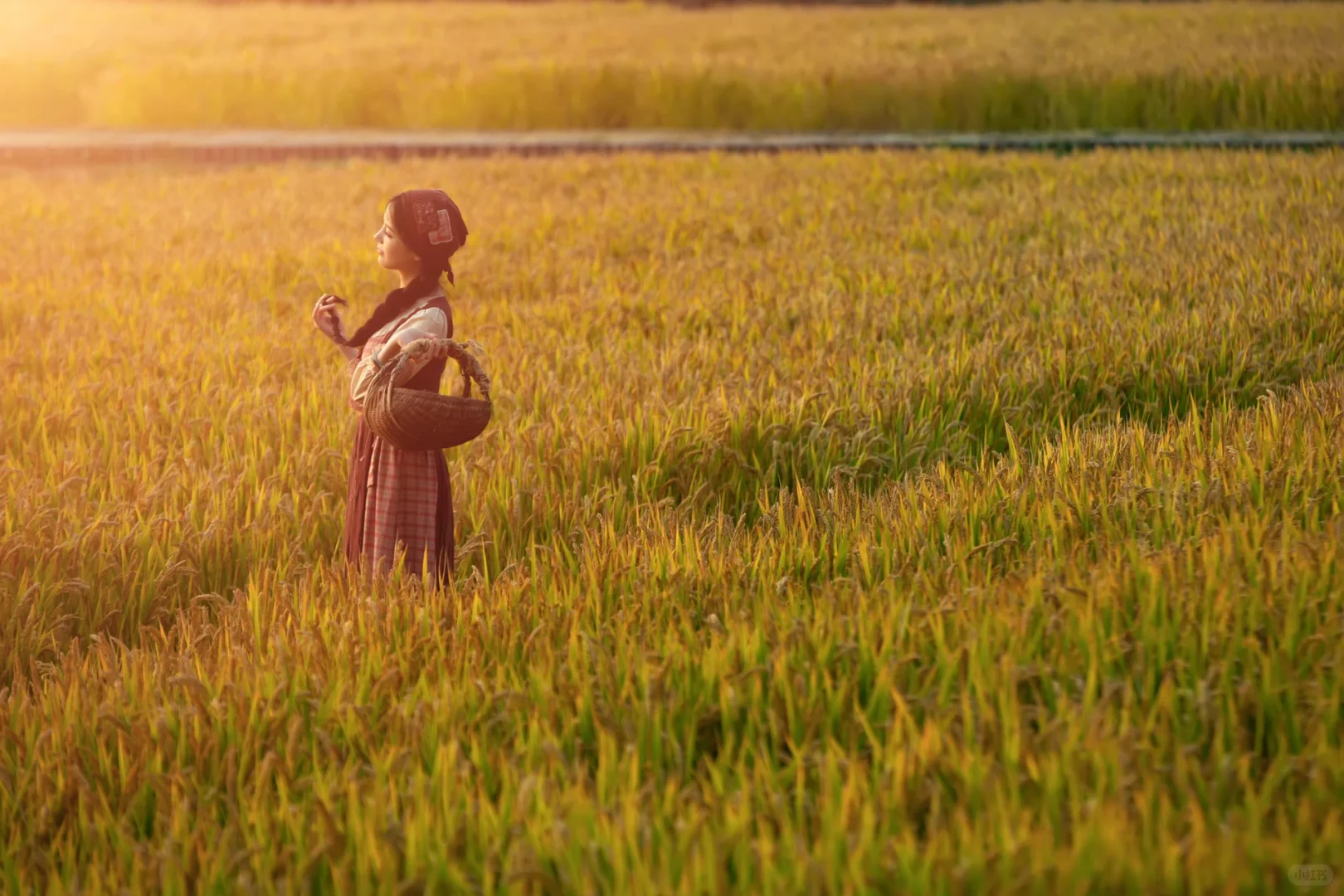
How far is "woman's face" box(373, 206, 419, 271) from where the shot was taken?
264cm

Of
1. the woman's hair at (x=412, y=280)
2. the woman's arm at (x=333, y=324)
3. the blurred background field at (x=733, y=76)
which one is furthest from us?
the blurred background field at (x=733, y=76)

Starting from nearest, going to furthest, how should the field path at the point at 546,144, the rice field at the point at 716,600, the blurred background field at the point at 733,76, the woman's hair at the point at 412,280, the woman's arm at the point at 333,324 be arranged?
the rice field at the point at 716,600 → the woman's hair at the point at 412,280 → the woman's arm at the point at 333,324 → the field path at the point at 546,144 → the blurred background field at the point at 733,76

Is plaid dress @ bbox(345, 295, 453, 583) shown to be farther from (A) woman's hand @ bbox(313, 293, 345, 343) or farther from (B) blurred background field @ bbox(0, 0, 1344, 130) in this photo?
(B) blurred background field @ bbox(0, 0, 1344, 130)

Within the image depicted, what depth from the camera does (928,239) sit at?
6.69 m

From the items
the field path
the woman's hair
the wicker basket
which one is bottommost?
the wicker basket

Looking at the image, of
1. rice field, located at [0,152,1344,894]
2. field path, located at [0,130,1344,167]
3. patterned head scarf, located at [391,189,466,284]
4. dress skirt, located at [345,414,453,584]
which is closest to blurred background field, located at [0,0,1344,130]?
field path, located at [0,130,1344,167]

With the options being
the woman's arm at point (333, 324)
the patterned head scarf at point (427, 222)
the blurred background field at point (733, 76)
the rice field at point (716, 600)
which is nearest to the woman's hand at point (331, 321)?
the woman's arm at point (333, 324)

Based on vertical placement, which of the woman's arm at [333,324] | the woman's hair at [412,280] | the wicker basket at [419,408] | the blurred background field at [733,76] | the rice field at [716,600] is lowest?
the rice field at [716,600]

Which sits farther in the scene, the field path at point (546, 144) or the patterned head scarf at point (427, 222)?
the field path at point (546, 144)

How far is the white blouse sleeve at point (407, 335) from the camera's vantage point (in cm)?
260

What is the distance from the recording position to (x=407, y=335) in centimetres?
260

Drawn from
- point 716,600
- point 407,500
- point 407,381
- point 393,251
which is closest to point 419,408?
point 407,381

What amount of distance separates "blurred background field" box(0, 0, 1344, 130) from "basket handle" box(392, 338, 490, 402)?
10.4 metres

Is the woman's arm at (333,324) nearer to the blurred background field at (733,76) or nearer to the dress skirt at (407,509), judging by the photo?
the dress skirt at (407,509)
